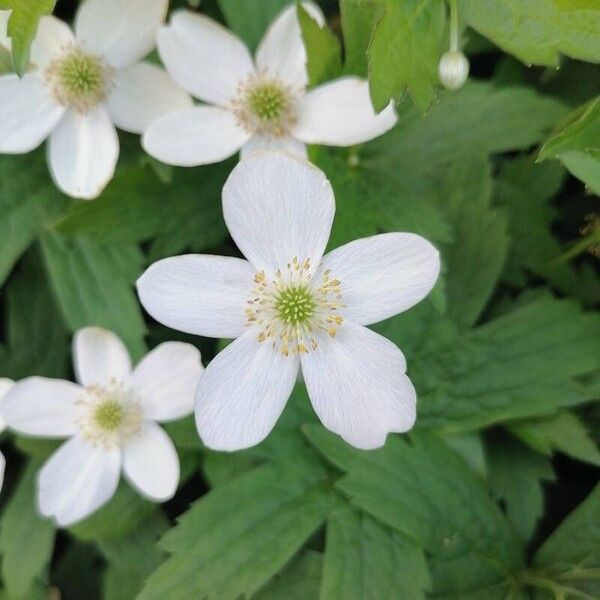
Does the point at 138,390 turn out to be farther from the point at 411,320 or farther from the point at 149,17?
the point at 149,17

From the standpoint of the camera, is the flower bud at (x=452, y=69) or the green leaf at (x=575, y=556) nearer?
the flower bud at (x=452, y=69)

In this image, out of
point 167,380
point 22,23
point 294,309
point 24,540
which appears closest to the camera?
point 22,23

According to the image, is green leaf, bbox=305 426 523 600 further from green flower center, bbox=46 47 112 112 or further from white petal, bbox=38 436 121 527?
green flower center, bbox=46 47 112 112

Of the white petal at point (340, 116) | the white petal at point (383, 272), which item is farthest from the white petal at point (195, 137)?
the white petal at point (383, 272)

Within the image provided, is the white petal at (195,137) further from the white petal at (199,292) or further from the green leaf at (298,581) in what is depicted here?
the green leaf at (298,581)

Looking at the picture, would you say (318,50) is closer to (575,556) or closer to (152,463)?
(152,463)

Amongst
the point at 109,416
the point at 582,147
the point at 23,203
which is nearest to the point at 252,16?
the point at 23,203
